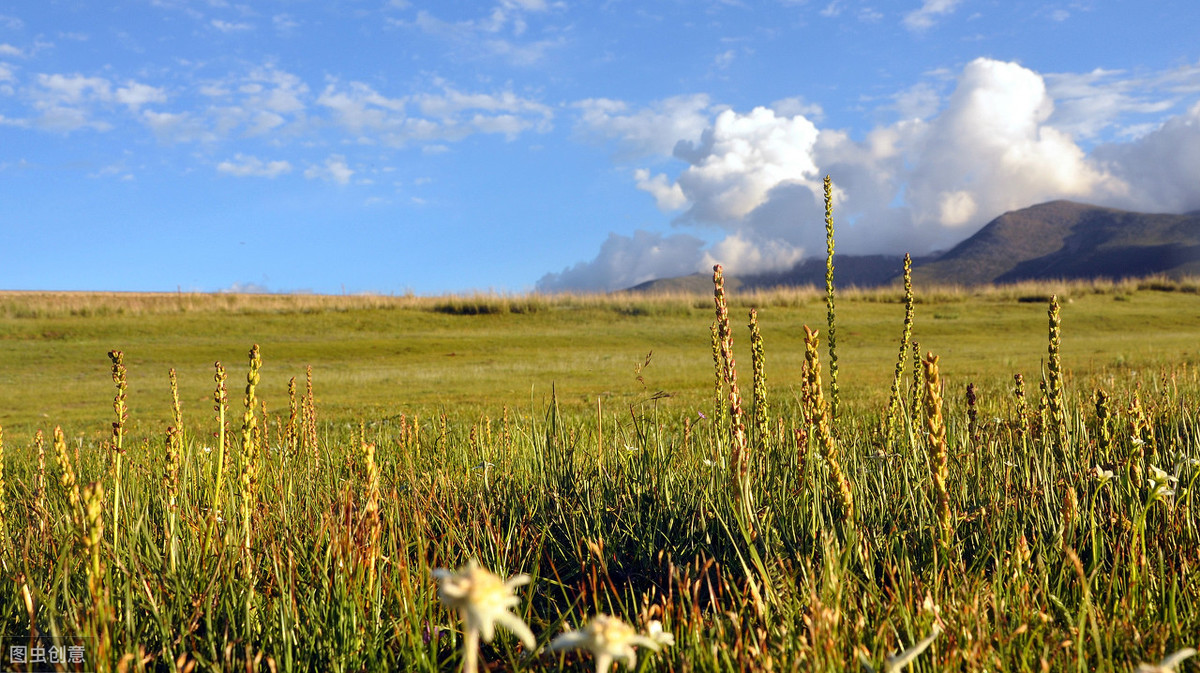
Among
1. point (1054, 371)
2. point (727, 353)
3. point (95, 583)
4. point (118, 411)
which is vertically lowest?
point (95, 583)

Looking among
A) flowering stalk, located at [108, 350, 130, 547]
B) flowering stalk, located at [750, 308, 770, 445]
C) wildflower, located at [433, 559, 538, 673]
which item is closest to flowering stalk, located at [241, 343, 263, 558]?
flowering stalk, located at [108, 350, 130, 547]

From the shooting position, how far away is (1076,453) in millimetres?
3850

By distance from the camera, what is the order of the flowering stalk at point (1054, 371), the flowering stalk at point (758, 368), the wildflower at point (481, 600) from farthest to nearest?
the flowering stalk at point (1054, 371) < the flowering stalk at point (758, 368) < the wildflower at point (481, 600)

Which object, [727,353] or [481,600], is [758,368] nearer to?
[727,353]

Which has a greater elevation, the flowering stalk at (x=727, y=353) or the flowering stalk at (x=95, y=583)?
the flowering stalk at (x=727, y=353)

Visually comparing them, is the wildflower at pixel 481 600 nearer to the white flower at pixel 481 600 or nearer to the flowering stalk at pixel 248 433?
the white flower at pixel 481 600

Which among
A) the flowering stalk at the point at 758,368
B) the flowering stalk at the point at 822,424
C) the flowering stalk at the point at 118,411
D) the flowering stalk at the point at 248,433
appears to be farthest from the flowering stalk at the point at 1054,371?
the flowering stalk at the point at 118,411

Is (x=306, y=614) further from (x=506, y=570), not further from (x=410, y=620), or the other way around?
(x=506, y=570)

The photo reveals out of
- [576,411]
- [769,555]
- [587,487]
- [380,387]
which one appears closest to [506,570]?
[587,487]

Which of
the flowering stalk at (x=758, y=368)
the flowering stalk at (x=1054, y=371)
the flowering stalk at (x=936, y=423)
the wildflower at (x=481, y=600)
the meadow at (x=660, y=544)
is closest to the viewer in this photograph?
the wildflower at (x=481, y=600)

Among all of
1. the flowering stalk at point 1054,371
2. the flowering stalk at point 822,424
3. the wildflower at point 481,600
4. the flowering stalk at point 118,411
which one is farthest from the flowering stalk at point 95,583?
the flowering stalk at point 1054,371

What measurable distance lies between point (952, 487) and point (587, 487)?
5.26ft

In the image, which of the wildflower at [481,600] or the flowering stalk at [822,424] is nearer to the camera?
the wildflower at [481,600]

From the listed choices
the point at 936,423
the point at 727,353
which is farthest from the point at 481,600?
the point at 727,353
